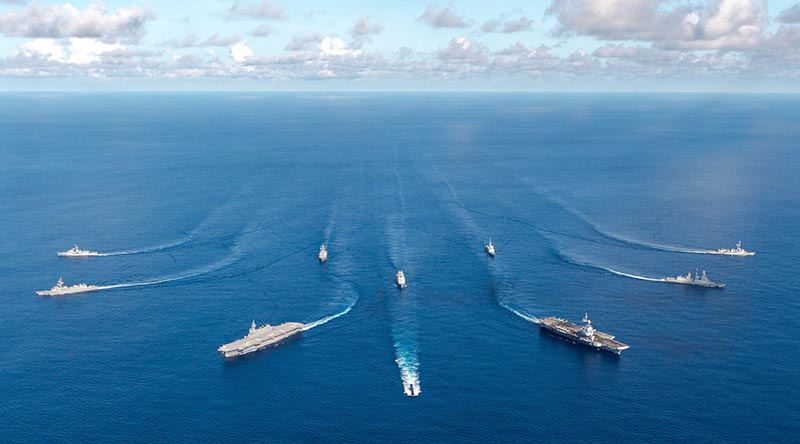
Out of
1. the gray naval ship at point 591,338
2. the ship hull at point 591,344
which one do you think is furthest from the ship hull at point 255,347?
the gray naval ship at point 591,338

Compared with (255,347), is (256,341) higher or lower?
higher

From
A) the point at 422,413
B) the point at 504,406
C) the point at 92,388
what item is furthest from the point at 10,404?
the point at 504,406

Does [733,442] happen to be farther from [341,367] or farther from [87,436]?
[87,436]

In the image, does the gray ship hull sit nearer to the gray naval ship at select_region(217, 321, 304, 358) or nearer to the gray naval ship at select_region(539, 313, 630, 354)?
the gray naval ship at select_region(539, 313, 630, 354)

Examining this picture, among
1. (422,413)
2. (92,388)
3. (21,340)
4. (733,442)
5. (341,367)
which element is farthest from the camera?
(21,340)

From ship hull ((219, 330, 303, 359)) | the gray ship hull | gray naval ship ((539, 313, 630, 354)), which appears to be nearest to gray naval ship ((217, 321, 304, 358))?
ship hull ((219, 330, 303, 359))

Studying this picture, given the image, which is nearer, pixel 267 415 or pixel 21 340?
pixel 267 415

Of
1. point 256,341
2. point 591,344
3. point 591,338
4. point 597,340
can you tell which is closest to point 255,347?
point 256,341

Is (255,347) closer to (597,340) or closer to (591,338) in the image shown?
(591,338)

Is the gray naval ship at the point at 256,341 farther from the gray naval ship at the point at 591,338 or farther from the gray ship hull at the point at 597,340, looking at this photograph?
the gray naval ship at the point at 591,338
